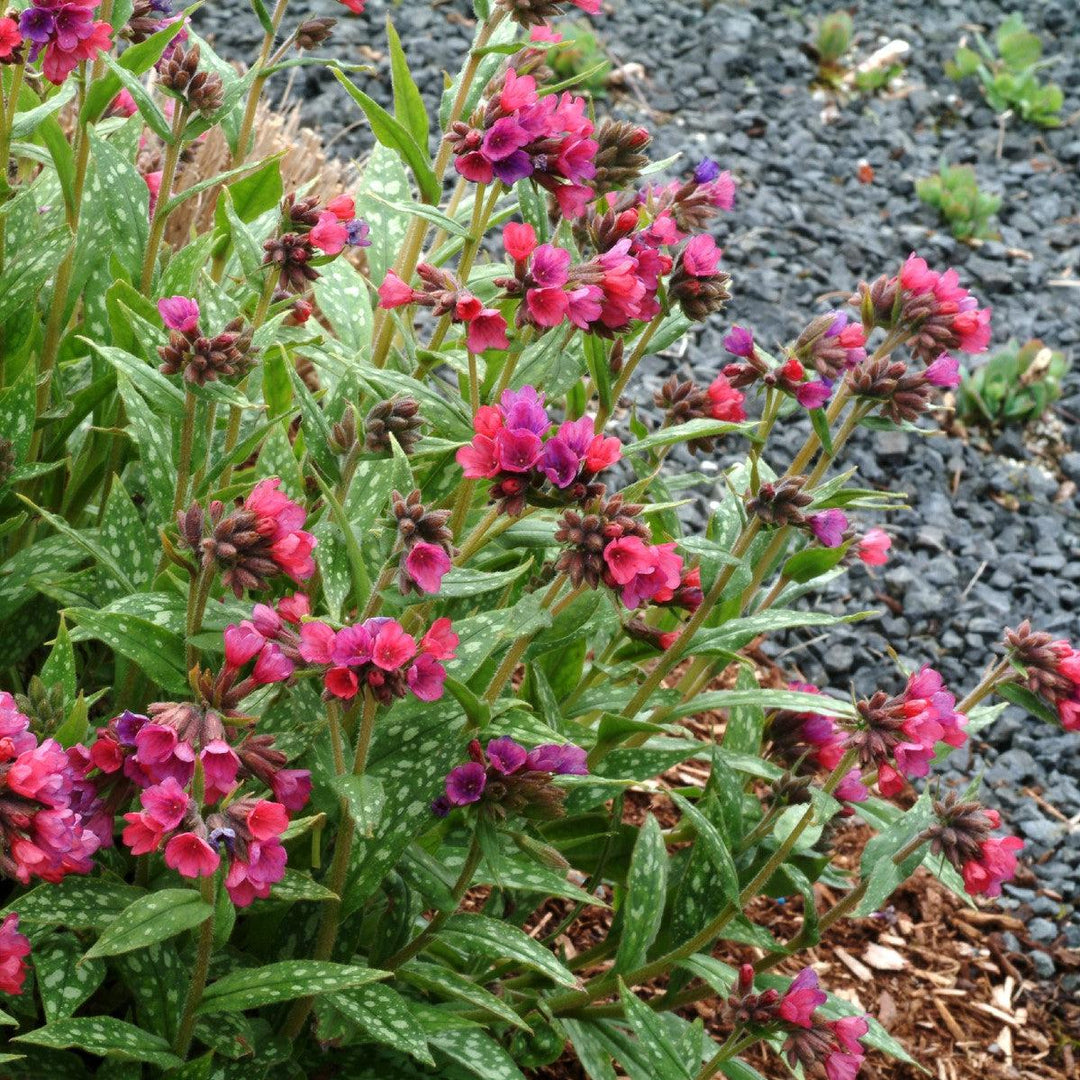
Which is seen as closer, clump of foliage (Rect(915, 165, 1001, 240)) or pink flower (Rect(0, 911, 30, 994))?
pink flower (Rect(0, 911, 30, 994))

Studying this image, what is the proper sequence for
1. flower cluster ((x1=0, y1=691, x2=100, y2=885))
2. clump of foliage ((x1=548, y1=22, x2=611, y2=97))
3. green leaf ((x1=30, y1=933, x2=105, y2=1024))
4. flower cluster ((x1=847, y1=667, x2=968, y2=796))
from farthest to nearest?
clump of foliage ((x1=548, y1=22, x2=611, y2=97)) < flower cluster ((x1=847, y1=667, x2=968, y2=796)) < green leaf ((x1=30, y1=933, x2=105, y2=1024)) < flower cluster ((x1=0, y1=691, x2=100, y2=885))

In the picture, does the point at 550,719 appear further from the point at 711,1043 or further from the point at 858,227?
the point at 858,227

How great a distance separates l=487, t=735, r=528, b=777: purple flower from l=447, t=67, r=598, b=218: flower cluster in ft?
2.45

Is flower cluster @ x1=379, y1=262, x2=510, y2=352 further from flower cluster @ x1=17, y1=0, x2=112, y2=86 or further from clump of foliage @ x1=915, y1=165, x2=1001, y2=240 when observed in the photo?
clump of foliage @ x1=915, y1=165, x2=1001, y2=240

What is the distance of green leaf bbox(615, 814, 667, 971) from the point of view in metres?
2.08

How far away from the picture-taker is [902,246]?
5227 mm

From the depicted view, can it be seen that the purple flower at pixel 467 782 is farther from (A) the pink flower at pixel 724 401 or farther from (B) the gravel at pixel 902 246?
(B) the gravel at pixel 902 246

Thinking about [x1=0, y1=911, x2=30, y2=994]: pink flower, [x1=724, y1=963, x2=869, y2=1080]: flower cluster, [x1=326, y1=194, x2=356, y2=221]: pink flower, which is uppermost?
[x1=326, y1=194, x2=356, y2=221]: pink flower

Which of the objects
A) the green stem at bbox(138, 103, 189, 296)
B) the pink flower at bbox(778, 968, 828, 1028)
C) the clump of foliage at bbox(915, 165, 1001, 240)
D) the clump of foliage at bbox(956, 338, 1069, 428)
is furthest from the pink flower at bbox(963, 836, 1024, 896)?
the clump of foliage at bbox(915, 165, 1001, 240)

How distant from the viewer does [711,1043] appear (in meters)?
2.19

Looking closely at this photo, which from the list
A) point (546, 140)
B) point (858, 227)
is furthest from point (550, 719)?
point (858, 227)

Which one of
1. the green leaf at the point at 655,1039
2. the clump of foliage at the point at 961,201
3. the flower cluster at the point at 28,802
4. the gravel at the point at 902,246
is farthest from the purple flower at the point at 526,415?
the clump of foliage at the point at 961,201

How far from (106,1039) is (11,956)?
0.19 metres

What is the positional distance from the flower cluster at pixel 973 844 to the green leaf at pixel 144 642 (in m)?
1.10
